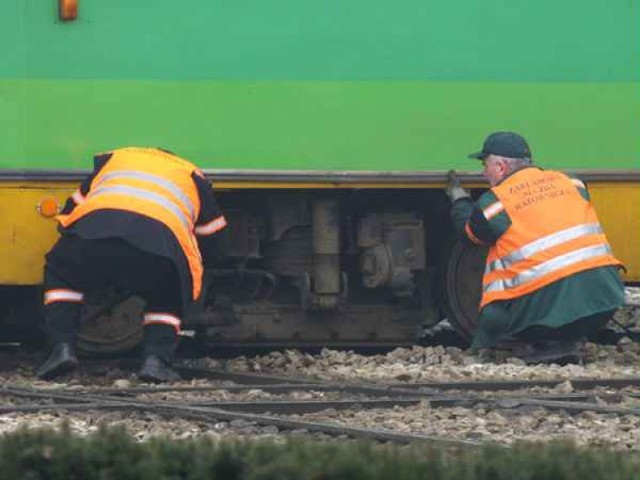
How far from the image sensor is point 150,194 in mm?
8516

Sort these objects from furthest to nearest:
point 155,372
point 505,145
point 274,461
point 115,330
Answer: point 115,330
point 505,145
point 155,372
point 274,461

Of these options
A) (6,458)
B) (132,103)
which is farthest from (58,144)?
(6,458)

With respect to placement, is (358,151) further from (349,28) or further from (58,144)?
(58,144)

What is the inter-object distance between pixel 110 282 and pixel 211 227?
61 cm

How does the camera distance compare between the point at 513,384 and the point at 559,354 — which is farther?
the point at 559,354

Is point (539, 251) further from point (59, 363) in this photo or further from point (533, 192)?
point (59, 363)

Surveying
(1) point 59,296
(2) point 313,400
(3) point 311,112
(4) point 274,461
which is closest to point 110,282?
(1) point 59,296

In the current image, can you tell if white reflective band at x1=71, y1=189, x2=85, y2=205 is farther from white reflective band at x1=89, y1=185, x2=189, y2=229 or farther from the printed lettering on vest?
the printed lettering on vest

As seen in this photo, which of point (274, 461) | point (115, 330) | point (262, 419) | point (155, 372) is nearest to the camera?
point (274, 461)

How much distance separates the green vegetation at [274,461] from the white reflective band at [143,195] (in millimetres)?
3923

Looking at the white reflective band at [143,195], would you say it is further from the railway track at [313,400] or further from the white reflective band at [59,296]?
the railway track at [313,400]

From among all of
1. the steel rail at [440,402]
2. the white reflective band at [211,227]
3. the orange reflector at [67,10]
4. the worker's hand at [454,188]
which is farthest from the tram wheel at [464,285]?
the orange reflector at [67,10]

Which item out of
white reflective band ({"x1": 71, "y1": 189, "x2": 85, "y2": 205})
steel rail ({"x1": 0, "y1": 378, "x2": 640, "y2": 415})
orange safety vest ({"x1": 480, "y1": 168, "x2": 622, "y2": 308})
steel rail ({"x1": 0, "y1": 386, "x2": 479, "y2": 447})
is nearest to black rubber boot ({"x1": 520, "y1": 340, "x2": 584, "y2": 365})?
orange safety vest ({"x1": 480, "y1": 168, "x2": 622, "y2": 308})

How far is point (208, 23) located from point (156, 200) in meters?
1.10
